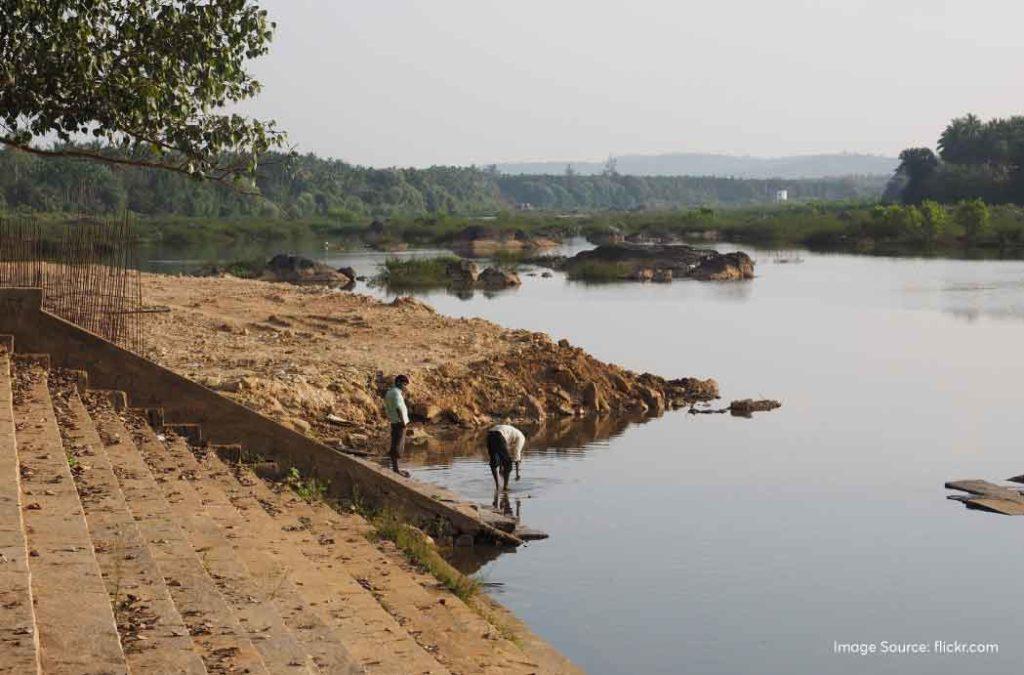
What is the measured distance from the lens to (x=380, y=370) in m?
20.2

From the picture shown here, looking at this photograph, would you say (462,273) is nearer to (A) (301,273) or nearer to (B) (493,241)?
(A) (301,273)

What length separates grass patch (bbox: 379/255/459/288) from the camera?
4816 cm

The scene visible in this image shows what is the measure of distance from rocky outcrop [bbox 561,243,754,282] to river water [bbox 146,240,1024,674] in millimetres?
20572

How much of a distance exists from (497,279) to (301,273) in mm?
6605

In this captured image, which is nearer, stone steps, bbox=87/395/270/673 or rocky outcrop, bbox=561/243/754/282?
stone steps, bbox=87/395/270/673

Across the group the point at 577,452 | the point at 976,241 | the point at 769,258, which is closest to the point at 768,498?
the point at 577,452

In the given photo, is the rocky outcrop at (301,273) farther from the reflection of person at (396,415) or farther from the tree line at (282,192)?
the reflection of person at (396,415)

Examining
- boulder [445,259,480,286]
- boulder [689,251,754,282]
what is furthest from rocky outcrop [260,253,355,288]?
boulder [689,251,754,282]

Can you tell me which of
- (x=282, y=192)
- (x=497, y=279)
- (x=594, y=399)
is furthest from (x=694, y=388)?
(x=282, y=192)

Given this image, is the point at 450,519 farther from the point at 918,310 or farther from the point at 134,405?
the point at 918,310

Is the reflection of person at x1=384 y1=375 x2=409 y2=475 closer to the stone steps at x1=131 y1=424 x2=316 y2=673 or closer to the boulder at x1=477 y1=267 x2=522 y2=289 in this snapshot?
the stone steps at x1=131 y1=424 x2=316 y2=673

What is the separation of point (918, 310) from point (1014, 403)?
1581cm

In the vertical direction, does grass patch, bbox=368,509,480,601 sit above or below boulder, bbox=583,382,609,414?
above

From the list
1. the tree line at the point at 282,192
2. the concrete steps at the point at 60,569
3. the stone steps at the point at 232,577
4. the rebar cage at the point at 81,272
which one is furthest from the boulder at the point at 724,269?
the concrete steps at the point at 60,569
